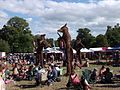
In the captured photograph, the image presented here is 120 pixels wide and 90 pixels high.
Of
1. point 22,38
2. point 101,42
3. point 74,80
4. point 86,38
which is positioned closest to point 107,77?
point 74,80

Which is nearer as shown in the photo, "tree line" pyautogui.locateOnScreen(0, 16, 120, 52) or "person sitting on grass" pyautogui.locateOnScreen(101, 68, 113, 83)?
"person sitting on grass" pyautogui.locateOnScreen(101, 68, 113, 83)

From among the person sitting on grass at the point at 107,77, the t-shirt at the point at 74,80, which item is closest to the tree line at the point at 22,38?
the person sitting on grass at the point at 107,77

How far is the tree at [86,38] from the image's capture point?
4665 inches

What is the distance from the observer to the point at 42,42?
3106cm

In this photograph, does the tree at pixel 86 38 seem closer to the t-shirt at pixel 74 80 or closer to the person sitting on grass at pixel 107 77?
the person sitting on grass at pixel 107 77

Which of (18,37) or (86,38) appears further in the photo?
(86,38)

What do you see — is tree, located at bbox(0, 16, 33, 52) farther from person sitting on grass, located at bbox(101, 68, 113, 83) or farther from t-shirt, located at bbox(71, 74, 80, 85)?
t-shirt, located at bbox(71, 74, 80, 85)

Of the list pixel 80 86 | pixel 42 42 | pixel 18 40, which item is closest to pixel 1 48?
pixel 18 40

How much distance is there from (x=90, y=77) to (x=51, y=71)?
256 centimetres

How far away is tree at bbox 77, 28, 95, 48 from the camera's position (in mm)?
118500

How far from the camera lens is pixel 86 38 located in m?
129

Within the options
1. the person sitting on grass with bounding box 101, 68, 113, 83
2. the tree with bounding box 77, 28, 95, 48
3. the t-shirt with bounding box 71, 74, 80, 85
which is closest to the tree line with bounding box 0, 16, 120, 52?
the tree with bounding box 77, 28, 95, 48

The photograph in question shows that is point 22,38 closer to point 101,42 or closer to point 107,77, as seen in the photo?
point 101,42

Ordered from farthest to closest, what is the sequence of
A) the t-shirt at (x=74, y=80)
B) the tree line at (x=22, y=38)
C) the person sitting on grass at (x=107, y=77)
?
the tree line at (x=22, y=38) → the person sitting on grass at (x=107, y=77) → the t-shirt at (x=74, y=80)
